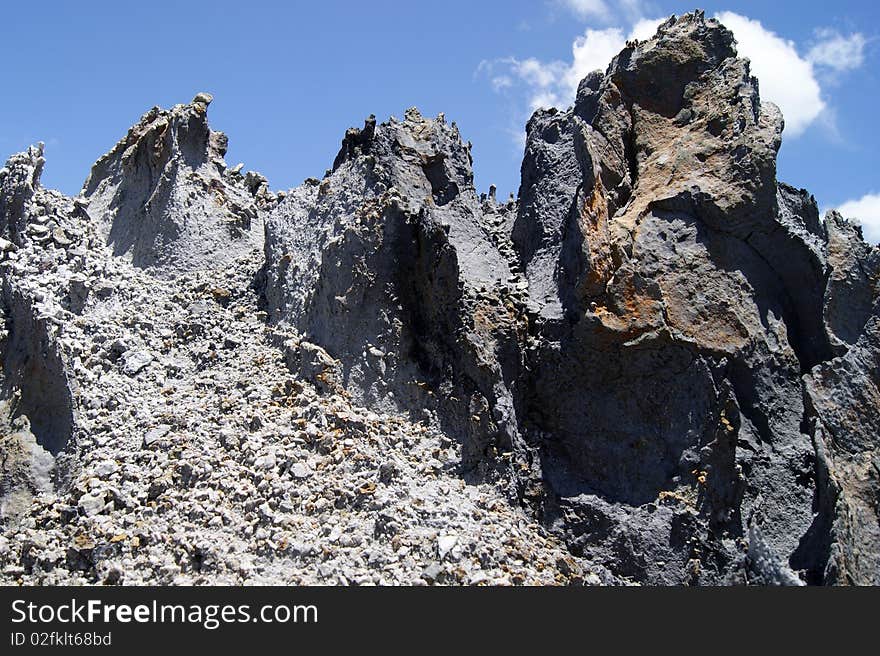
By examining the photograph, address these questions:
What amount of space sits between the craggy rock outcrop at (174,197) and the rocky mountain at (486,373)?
0.54 meters

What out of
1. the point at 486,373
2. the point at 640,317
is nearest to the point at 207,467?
the point at 486,373

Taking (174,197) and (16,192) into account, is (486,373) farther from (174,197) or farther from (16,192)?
(16,192)

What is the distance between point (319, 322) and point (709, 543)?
5.86 metres

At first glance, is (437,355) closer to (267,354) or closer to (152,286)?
(267,354)

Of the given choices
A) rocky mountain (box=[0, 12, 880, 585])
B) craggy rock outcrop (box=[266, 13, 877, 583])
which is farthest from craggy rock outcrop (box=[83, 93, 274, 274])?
craggy rock outcrop (box=[266, 13, 877, 583])

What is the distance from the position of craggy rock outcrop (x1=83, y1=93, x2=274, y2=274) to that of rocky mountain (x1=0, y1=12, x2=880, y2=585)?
21.2 inches

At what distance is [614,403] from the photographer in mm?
11609

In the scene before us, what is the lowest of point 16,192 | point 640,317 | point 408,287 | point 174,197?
point 640,317

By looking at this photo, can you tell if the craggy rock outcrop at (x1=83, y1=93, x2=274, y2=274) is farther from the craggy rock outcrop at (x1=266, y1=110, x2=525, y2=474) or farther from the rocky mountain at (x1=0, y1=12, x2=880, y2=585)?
the craggy rock outcrop at (x1=266, y1=110, x2=525, y2=474)

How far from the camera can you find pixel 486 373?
1159 centimetres

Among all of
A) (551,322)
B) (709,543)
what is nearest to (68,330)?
(551,322)

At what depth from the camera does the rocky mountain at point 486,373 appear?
10.1 m

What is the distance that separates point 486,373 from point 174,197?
667 centimetres

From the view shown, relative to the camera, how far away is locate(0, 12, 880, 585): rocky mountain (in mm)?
10078
